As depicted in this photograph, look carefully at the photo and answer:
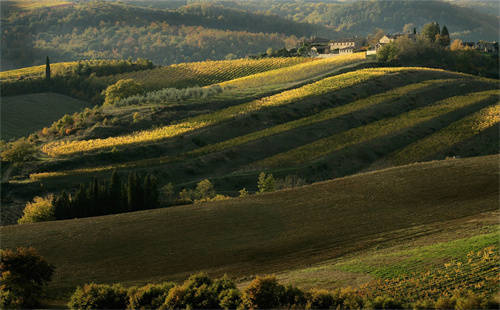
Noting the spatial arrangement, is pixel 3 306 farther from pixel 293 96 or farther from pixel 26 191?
pixel 293 96

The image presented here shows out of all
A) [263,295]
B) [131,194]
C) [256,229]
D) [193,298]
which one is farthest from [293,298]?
[131,194]

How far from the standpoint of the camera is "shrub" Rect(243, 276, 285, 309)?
78.4ft

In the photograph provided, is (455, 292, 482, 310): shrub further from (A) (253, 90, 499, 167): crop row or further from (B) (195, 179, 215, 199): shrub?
(A) (253, 90, 499, 167): crop row

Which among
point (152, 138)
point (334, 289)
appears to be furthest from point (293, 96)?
point (334, 289)

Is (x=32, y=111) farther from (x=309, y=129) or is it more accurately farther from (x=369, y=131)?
(x=369, y=131)

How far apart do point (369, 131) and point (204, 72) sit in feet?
295

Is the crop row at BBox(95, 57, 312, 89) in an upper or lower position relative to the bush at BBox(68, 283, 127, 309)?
upper

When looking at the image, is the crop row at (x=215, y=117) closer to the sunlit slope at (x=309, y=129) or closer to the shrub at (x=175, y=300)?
the sunlit slope at (x=309, y=129)

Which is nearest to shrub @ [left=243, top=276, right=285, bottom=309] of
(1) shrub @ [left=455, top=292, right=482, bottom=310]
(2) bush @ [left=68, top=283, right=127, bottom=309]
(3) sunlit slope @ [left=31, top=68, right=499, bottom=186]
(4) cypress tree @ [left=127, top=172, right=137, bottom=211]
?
(2) bush @ [left=68, top=283, right=127, bottom=309]

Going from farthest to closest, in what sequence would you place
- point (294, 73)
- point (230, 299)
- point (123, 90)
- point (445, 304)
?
point (294, 73) < point (123, 90) < point (230, 299) < point (445, 304)

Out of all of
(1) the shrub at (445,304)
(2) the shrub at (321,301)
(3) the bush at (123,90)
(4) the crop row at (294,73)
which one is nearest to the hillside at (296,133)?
(4) the crop row at (294,73)

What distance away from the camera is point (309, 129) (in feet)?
314

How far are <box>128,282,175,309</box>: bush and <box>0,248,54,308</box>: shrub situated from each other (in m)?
5.69

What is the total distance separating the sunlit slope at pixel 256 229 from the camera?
1352 inches
